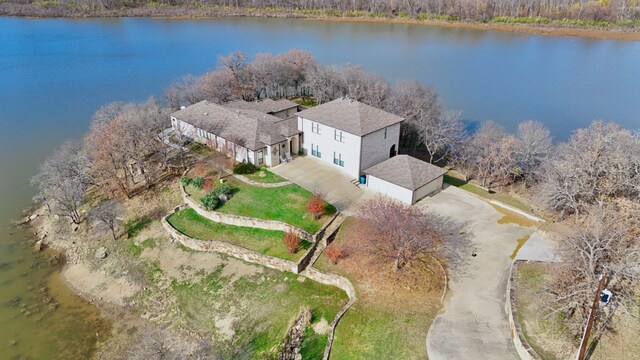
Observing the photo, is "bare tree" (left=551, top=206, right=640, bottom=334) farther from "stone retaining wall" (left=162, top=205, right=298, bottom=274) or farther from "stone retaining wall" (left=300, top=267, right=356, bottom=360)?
"stone retaining wall" (left=162, top=205, right=298, bottom=274)

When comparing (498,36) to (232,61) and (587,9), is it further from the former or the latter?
(232,61)

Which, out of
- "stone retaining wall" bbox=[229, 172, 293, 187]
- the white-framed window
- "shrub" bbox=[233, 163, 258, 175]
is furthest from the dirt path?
"shrub" bbox=[233, 163, 258, 175]

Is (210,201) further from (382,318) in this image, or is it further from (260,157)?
(382,318)

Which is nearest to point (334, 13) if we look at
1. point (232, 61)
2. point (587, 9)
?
point (587, 9)

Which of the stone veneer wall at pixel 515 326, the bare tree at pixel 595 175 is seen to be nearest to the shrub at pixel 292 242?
the stone veneer wall at pixel 515 326

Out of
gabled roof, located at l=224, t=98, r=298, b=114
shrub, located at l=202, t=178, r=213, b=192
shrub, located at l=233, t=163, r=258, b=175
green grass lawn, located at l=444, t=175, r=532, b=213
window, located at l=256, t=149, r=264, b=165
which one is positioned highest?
gabled roof, located at l=224, t=98, r=298, b=114
